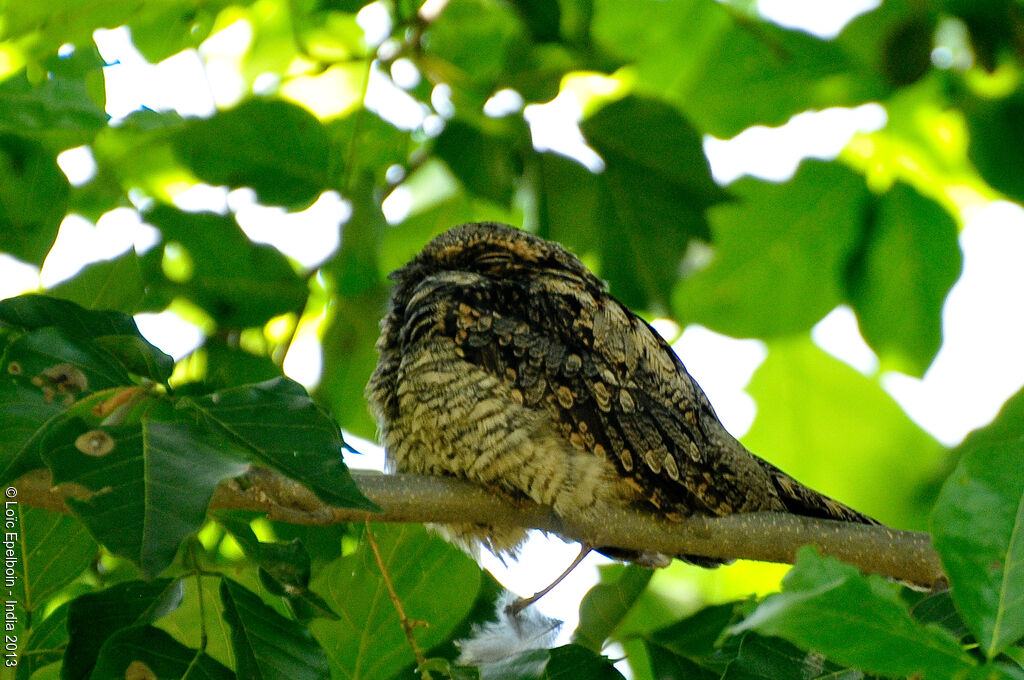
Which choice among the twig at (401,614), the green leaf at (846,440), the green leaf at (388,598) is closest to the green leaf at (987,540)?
the twig at (401,614)

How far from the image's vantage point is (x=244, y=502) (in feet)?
4.12

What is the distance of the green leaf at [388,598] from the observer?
148 cm

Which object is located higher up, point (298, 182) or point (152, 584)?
point (298, 182)

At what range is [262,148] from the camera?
7.09ft

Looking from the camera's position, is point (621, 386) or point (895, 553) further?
point (621, 386)

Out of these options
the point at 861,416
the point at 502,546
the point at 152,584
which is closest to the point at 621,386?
the point at 502,546

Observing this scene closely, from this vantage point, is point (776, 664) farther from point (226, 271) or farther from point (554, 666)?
point (226, 271)

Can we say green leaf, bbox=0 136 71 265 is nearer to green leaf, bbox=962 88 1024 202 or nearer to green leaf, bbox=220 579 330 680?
green leaf, bbox=220 579 330 680

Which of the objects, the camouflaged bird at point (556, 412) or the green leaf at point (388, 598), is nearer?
the green leaf at point (388, 598)

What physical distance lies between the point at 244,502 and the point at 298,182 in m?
1.10

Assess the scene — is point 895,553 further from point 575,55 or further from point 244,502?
point 575,55

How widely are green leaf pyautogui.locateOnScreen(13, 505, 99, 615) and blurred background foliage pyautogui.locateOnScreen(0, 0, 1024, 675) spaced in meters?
0.57

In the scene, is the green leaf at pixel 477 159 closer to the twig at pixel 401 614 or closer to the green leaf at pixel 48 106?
the green leaf at pixel 48 106

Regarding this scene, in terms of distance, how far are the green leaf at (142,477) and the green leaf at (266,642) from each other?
0.91 feet
